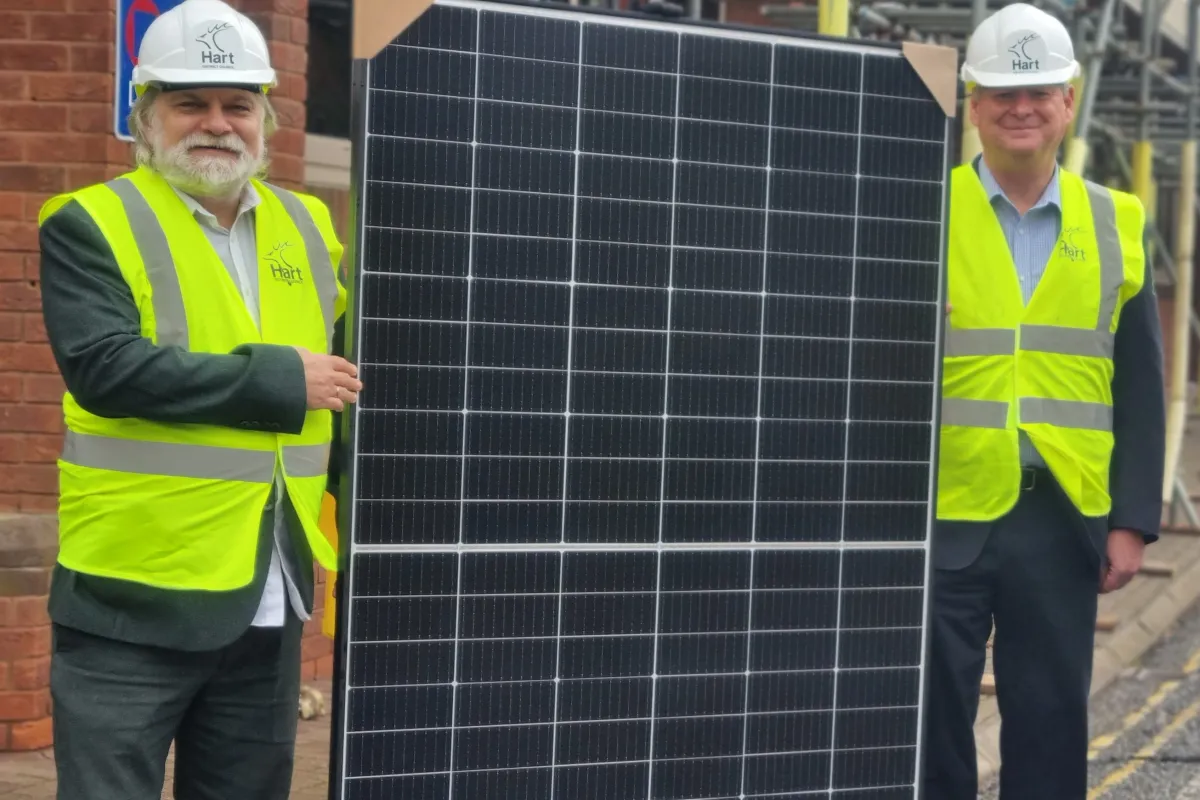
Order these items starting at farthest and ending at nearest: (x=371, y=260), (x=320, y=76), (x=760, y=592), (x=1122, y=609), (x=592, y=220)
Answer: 1. (x=1122, y=609)
2. (x=320, y=76)
3. (x=760, y=592)
4. (x=592, y=220)
5. (x=371, y=260)

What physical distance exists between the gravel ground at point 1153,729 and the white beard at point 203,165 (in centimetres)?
401

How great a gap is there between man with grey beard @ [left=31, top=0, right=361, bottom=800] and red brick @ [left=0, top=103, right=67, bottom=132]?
2.65m

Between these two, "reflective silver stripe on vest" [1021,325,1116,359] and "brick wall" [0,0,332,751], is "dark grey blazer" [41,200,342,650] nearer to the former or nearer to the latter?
"reflective silver stripe on vest" [1021,325,1116,359]

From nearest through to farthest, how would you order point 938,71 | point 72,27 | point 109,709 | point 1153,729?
point 109,709 < point 938,71 < point 72,27 < point 1153,729

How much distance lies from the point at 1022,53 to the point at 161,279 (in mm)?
2442

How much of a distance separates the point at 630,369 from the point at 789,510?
58cm

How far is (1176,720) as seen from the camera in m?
7.95

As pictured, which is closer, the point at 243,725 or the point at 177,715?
the point at 177,715

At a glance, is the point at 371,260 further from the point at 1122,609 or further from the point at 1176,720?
the point at 1122,609

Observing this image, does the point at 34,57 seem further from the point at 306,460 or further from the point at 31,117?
the point at 306,460

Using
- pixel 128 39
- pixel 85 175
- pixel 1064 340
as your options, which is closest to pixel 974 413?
pixel 1064 340

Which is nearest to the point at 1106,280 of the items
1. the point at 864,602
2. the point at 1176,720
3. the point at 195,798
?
the point at 864,602

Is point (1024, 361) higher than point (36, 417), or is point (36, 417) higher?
point (1024, 361)

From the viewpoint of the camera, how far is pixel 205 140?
3924 mm
